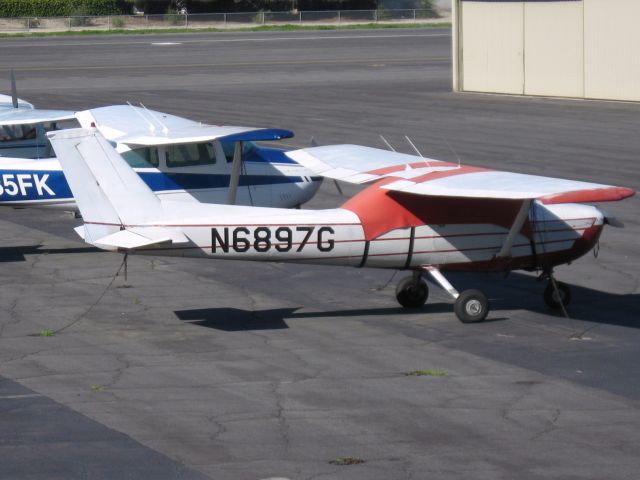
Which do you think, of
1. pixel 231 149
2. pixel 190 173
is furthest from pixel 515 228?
pixel 190 173

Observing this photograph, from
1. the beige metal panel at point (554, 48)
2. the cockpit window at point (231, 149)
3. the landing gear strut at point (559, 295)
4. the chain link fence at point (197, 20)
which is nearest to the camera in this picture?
the landing gear strut at point (559, 295)

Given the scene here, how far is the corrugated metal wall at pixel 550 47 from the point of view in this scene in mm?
40500

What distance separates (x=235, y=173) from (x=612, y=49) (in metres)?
26.3

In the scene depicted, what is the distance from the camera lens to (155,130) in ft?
61.0

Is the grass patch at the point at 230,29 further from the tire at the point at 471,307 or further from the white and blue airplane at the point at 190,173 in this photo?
the tire at the point at 471,307

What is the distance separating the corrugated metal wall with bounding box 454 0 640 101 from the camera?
40.5 m

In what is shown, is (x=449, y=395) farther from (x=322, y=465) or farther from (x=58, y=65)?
(x=58, y=65)

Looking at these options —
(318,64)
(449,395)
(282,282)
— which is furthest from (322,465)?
(318,64)

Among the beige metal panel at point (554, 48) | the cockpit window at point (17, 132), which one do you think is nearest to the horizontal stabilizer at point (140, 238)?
the cockpit window at point (17, 132)

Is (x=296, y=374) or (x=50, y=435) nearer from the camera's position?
(x=50, y=435)

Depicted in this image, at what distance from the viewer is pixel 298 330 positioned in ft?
47.3

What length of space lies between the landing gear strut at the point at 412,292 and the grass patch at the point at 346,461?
5.76 meters

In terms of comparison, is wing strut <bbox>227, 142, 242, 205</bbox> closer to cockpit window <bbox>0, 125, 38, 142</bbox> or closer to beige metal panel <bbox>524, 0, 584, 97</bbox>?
cockpit window <bbox>0, 125, 38, 142</bbox>

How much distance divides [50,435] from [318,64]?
166 ft
